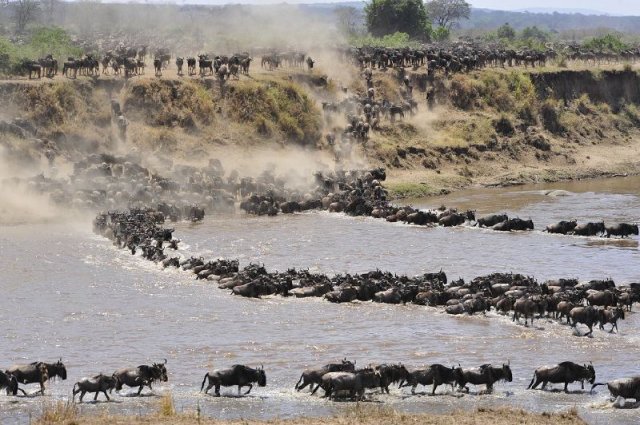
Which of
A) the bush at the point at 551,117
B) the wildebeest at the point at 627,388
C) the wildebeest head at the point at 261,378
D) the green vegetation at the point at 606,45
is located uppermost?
the green vegetation at the point at 606,45

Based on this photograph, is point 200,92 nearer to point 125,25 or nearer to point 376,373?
point 376,373

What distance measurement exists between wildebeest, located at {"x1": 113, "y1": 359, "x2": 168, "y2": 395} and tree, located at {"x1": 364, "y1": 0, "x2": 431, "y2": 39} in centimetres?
7793

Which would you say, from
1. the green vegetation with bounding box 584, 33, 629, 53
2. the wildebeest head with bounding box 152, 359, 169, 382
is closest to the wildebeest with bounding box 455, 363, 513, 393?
the wildebeest head with bounding box 152, 359, 169, 382

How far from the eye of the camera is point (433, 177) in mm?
56719

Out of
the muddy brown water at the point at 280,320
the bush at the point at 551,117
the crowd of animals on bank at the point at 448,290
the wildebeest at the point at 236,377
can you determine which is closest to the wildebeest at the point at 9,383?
the muddy brown water at the point at 280,320

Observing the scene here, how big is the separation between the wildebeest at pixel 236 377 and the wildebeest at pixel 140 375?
853mm

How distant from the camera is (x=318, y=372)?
2178 centimetres

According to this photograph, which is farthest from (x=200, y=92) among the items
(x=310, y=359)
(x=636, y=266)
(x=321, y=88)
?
(x=310, y=359)

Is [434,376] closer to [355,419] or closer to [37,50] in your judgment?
[355,419]

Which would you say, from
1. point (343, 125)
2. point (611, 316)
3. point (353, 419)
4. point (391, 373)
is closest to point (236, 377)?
point (391, 373)

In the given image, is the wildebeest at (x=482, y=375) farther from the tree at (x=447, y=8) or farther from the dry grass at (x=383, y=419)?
the tree at (x=447, y=8)

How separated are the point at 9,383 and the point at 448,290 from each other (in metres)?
12.7

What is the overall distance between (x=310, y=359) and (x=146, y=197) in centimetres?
2373

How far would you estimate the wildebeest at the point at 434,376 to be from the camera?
21984 mm
